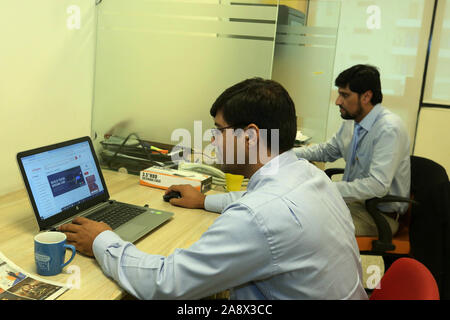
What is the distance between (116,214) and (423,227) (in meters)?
1.37

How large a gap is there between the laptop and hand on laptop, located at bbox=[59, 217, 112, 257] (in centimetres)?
11

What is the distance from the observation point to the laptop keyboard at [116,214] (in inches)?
52.9

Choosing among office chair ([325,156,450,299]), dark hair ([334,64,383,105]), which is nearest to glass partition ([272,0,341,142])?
dark hair ([334,64,383,105])

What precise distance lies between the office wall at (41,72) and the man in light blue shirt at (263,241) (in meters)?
0.71

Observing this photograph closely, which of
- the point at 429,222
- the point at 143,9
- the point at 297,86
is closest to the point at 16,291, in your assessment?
the point at 143,9

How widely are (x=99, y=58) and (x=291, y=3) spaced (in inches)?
56.6

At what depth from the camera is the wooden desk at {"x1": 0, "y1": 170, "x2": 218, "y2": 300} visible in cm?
98

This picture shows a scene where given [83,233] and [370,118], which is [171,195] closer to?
[83,233]

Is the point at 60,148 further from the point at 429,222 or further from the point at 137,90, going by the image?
the point at 429,222

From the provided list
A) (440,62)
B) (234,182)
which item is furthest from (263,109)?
(440,62)

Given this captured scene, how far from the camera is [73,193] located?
1361mm

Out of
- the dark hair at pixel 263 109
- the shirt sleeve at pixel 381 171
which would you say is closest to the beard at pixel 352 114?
the shirt sleeve at pixel 381 171

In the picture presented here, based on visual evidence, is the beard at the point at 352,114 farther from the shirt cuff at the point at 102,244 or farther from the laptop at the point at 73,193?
the shirt cuff at the point at 102,244

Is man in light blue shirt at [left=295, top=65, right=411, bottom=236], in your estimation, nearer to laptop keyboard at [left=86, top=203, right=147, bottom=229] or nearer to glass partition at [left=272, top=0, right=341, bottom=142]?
glass partition at [left=272, top=0, right=341, bottom=142]
